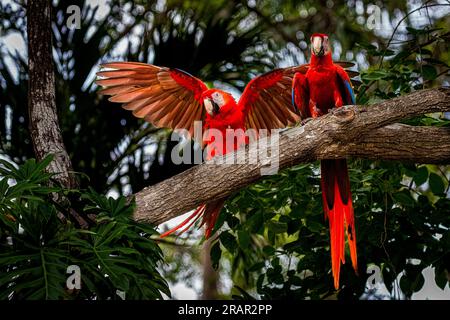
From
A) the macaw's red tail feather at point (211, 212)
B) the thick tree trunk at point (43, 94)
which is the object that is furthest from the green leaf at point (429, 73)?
the thick tree trunk at point (43, 94)

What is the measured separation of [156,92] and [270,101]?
Result: 1.96 feet

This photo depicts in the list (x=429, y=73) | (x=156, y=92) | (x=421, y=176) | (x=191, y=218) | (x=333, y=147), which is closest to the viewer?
(x=333, y=147)

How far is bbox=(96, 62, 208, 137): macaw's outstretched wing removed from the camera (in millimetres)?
3176

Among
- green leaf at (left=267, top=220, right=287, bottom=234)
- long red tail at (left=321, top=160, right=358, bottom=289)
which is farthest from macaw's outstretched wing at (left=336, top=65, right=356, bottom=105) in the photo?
green leaf at (left=267, top=220, right=287, bottom=234)

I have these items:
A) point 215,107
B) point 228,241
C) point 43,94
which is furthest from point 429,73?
point 43,94

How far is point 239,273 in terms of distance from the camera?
4.43 meters

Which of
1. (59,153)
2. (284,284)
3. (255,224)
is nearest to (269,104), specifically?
(255,224)

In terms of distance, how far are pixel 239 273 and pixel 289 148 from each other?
2.12m

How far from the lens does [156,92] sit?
331cm

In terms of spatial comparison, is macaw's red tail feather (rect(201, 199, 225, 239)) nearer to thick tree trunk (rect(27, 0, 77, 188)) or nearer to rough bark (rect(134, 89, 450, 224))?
rough bark (rect(134, 89, 450, 224))

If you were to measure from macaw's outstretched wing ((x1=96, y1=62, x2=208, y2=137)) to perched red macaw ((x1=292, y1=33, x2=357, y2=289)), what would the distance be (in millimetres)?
565

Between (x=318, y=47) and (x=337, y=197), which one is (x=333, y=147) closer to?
(x=337, y=197)
